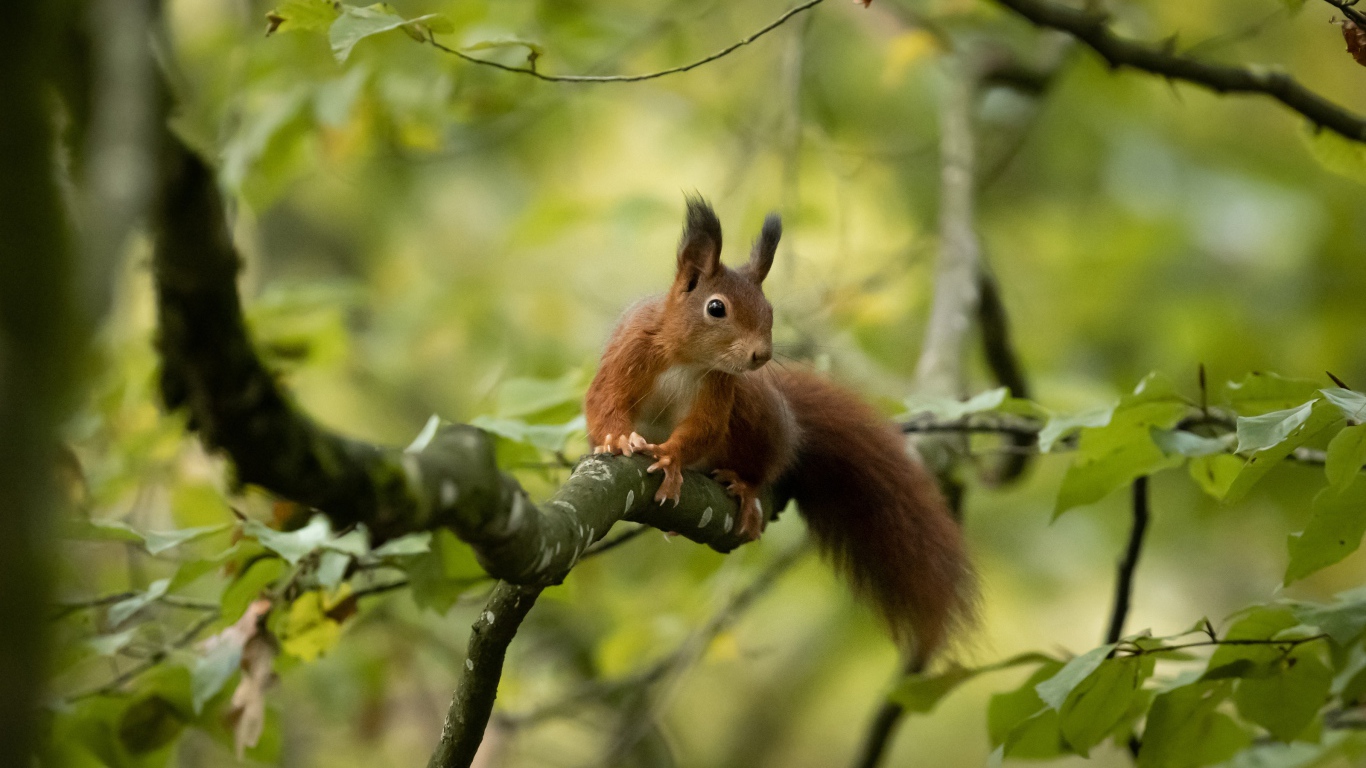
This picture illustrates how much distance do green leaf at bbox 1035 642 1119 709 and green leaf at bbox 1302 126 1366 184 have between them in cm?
101

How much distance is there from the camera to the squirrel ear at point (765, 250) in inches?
95.0

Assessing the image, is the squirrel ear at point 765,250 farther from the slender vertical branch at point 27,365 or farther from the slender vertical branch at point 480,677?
the slender vertical branch at point 27,365

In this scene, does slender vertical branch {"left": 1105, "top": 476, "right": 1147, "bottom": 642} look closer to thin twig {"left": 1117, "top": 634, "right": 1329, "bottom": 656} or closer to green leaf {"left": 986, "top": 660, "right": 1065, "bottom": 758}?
green leaf {"left": 986, "top": 660, "right": 1065, "bottom": 758}

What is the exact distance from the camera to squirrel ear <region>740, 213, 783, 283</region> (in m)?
2.41

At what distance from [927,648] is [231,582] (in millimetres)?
1339

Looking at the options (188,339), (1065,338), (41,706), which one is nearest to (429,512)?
(188,339)

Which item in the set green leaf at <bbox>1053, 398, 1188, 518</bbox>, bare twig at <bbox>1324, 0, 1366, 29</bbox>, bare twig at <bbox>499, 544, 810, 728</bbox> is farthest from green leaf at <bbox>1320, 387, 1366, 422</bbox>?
bare twig at <bbox>499, 544, 810, 728</bbox>

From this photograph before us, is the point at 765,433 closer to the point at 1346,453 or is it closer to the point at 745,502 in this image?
the point at 745,502

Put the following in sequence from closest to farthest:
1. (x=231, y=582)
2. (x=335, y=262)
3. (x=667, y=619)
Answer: (x=231, y=582) < (x=667, y=619) < (x=335, y=262)

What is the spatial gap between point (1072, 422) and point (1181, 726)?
442mm

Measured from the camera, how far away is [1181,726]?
1.68m

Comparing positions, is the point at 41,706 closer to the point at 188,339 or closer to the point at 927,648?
the point at 188,339

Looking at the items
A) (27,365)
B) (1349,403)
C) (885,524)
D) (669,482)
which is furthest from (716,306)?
(27,365)

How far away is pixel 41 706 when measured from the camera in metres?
0.59
